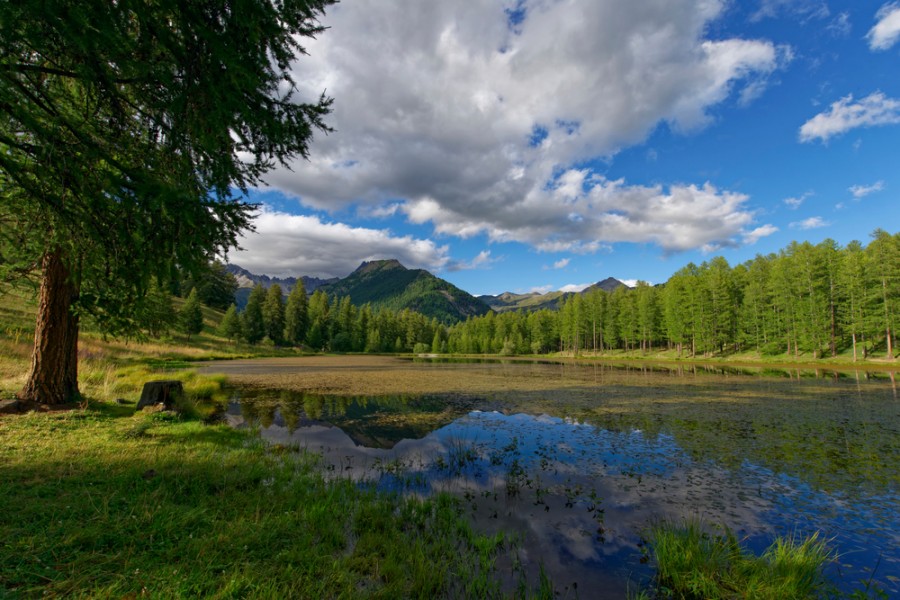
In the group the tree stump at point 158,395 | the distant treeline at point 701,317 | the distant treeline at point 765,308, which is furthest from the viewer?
the distant treeline at point 701,317

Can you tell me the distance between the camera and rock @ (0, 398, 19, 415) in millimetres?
9875

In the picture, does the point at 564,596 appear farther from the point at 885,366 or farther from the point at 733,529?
the point at 885,366

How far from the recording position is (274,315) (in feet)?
300

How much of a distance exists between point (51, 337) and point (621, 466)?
17788 mm

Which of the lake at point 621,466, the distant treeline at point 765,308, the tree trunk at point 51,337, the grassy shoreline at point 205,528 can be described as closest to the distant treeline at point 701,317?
the distant treeline at point 765,308

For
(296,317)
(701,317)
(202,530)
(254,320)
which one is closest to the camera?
(202,530)

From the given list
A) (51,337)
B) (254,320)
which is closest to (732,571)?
(51,337)

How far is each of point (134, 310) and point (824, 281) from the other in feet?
267

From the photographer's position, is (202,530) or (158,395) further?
(158,395)

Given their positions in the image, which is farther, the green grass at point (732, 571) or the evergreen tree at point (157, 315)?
the evergreen tree at point (157, 315)

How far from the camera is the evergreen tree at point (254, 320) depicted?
270 ft

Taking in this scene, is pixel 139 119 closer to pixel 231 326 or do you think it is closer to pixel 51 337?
pixel 51 337

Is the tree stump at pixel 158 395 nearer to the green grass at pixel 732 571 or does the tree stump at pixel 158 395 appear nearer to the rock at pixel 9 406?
the rock at pixel 9 406

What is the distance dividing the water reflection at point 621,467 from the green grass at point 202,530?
1.35 m
